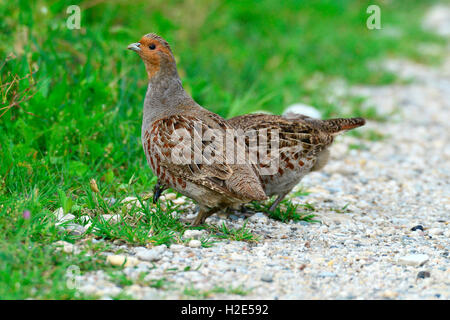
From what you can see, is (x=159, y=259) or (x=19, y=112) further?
(x=19, y=112)

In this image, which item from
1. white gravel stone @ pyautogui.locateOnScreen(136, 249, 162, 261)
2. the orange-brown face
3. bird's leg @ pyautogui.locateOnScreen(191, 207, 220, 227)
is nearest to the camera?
white gravel stone @ pyautogui.locateOnScreen(136, 249, 162, 261)

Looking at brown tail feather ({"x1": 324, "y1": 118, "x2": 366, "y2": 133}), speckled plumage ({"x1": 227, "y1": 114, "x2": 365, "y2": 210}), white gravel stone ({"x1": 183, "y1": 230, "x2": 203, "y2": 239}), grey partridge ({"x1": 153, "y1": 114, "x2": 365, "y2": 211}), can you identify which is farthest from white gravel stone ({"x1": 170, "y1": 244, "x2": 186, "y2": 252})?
brown tail feather ({"x1": 324, "y1": 118, "x2": 366, "y2": 133})

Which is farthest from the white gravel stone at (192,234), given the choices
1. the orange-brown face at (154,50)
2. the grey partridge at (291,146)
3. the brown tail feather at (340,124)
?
the brown tail feather at (340,124)

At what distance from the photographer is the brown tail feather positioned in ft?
16.8

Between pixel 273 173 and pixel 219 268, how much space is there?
1.16 metres

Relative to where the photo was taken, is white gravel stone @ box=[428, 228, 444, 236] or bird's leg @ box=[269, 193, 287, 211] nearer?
white gravel stone @ box=[428, 228, 444, 236]

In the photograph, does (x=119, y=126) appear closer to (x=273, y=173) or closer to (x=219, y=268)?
(x=273, y=173)

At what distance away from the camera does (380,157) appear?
22.0 feet

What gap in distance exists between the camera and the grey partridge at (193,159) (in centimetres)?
405

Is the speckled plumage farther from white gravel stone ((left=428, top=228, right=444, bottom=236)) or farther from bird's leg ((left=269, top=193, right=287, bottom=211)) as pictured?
white gravel stone ((left=428, top=228, right=444, bottom=236))

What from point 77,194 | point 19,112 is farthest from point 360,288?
point 19,112

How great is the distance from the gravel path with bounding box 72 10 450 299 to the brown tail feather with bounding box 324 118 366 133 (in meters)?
0.63

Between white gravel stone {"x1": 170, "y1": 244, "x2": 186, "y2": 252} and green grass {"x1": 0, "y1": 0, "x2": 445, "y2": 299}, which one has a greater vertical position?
green grass {"x1": 0, "y1": 0, "x2": 445, "y2": 299}
